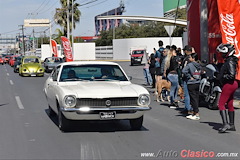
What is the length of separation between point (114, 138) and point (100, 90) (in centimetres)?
103

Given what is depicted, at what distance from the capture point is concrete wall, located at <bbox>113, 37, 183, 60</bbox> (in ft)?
208

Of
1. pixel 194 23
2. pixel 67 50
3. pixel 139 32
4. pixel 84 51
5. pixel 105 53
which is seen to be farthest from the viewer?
pixel 139 32

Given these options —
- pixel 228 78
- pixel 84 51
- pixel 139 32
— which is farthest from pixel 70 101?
pixel 139 32

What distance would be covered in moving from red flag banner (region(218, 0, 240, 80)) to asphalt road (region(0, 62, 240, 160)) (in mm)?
2527

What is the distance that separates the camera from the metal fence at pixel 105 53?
6991 centimetres

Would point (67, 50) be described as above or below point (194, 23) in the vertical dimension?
below

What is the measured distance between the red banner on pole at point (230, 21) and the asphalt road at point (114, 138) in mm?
2527

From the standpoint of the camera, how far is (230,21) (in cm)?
1389

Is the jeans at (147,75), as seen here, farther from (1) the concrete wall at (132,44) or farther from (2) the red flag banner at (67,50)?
(1) the concrete wall at (132,44)

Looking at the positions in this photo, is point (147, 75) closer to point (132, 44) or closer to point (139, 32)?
point (132, 44)

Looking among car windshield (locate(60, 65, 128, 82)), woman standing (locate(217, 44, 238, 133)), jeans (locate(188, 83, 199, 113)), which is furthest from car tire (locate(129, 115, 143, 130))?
jeans (locate(188, 83, 199, 113))

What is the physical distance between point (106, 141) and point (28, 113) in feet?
16.0

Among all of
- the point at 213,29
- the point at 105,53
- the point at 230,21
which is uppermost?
the point at 230,21

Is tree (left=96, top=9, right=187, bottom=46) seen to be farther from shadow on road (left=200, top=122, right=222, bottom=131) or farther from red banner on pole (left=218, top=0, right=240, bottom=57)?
shadow on road (left=200, top=122, right=222, bottom=131)
